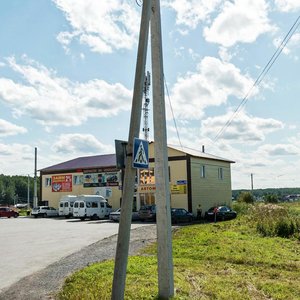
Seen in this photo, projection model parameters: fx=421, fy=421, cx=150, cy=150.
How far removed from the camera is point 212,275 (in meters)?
9.27

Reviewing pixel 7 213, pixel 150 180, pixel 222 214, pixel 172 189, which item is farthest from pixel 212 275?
pixel 7 213

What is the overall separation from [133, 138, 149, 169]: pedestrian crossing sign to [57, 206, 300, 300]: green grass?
2.37 meters

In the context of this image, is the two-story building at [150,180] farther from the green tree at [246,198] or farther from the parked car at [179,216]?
the green tree at [246,198]

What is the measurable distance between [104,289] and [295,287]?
3.67 meters

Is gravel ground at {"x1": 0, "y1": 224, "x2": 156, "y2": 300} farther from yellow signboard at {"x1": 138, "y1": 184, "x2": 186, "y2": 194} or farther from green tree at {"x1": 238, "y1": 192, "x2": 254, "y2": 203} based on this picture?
green tree at {"x1": 238, "y1": 192, "x2": 254, "y2": 203}

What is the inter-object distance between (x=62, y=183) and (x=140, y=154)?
45.5 meters

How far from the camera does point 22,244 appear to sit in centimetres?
1828

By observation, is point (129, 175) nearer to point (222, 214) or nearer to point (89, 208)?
point (222, 214)

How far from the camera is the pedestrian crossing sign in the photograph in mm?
6602

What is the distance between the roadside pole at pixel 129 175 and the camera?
6234 mm

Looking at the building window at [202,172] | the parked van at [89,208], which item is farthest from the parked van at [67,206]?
the building window at [202,172]

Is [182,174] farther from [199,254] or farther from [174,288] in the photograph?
[174,288]

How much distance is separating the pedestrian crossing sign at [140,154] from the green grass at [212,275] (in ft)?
7.76

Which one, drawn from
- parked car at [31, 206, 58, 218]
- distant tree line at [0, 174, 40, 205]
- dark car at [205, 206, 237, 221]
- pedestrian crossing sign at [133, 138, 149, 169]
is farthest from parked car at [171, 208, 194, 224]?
distant tree line at [0, 174, 40, 205]
